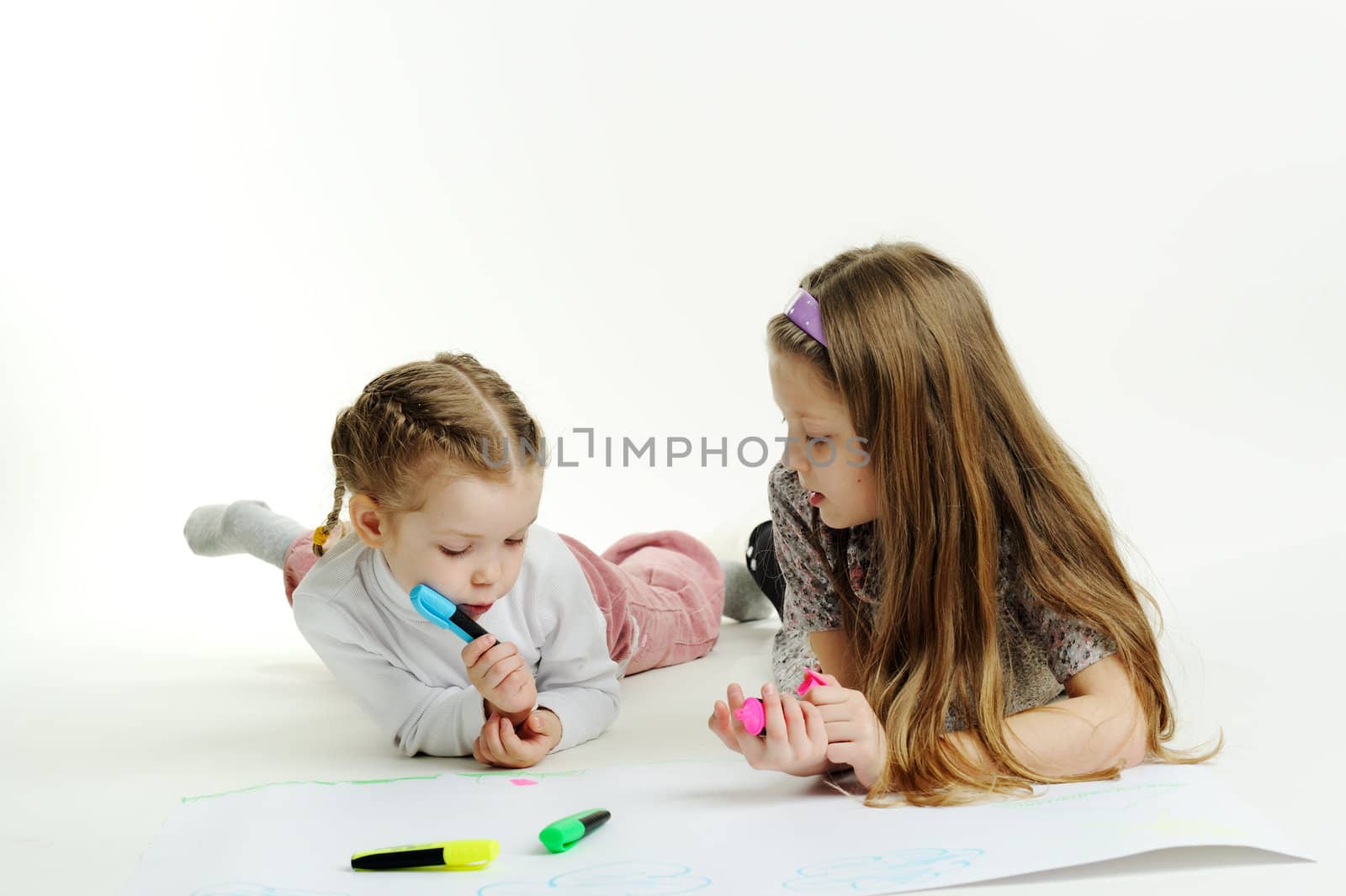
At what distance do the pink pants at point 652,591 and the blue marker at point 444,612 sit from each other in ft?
1.07

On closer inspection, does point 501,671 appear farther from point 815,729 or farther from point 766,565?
point 766,565

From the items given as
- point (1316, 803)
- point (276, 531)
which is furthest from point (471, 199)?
point (1316, 803)

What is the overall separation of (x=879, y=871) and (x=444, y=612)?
1.78 feet

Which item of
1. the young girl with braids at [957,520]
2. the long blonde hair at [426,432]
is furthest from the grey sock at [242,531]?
the young girl with braids at [957,520]

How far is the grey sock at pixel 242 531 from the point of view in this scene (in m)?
2.06

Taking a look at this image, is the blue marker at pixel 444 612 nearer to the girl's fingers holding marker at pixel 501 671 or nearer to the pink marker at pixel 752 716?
the girl's fingers holding marker at pixel 501 671

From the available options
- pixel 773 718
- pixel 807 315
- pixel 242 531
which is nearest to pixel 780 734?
pixel 773 718

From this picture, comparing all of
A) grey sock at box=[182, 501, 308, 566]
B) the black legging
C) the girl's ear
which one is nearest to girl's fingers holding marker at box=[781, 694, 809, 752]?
the girl's ear

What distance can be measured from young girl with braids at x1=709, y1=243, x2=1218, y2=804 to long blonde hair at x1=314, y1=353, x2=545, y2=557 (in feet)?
0.98

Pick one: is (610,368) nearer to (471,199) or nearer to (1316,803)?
(471,199)

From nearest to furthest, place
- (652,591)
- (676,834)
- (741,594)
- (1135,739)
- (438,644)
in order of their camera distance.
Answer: (676,834)
(1135,739)
(438,644)
(652,591)
(741,594)

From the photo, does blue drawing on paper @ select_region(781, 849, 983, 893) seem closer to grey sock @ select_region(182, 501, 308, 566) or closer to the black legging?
the black legging

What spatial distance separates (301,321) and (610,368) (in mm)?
605

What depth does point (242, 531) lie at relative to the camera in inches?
82.5
